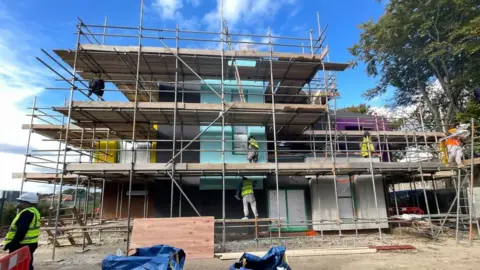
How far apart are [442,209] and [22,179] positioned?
20556 mm

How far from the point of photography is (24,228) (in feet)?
16.6

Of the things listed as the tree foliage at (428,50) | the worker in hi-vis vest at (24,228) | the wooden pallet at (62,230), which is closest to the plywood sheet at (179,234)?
the wooden pallet at (62,230)

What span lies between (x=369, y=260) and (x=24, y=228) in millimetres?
→ 7855

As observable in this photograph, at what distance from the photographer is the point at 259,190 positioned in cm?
1239

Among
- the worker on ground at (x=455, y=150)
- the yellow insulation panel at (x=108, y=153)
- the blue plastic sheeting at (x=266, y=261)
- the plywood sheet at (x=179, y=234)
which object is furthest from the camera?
the yellow insulation panel at (x=108, y=153)

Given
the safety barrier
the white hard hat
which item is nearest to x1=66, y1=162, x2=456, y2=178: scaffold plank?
the white hard hat

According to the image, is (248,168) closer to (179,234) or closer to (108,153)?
(179,234)

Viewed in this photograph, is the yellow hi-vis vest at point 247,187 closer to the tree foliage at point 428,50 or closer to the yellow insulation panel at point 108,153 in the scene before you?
the yellow insulation panel at point 108,153

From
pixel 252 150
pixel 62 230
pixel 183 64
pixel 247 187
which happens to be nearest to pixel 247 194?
pixel 247 187

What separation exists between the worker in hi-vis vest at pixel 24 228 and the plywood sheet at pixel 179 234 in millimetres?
3514

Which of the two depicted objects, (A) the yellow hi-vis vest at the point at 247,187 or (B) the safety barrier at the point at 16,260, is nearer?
(B) the safety barrier at the point at 16,260

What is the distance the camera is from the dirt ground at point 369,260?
7387mm

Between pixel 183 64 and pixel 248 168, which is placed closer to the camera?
pixel 248 168

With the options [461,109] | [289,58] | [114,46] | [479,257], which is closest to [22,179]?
[114,46]
